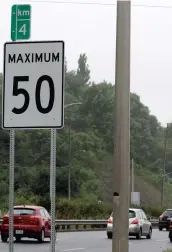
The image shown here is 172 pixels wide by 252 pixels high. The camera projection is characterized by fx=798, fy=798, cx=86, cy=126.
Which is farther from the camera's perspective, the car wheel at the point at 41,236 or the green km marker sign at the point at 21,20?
the car wheel at the point at 41,236

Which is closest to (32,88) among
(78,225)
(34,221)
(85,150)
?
(34,221)

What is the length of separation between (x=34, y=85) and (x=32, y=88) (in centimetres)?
4

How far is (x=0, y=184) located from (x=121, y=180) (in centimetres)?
7562

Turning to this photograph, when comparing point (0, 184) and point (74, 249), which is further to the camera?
point (0, 184)

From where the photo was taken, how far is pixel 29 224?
93.0ft

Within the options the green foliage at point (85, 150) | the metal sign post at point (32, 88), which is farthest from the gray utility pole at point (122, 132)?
the green foliage at point (85, 150)

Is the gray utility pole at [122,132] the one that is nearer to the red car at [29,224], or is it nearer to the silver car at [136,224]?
the red car at [29,224]

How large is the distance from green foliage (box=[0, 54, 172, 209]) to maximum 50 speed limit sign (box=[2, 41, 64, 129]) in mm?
46167

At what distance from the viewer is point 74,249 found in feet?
83.6

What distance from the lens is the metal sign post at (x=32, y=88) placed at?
25.9 feet

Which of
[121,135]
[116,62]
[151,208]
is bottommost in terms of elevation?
[151,208]

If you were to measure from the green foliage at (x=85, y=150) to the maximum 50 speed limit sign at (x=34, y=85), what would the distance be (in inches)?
1818

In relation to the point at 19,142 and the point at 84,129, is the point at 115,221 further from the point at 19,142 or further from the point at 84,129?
the point at 84,129

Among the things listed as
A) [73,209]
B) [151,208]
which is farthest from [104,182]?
[73,209]
